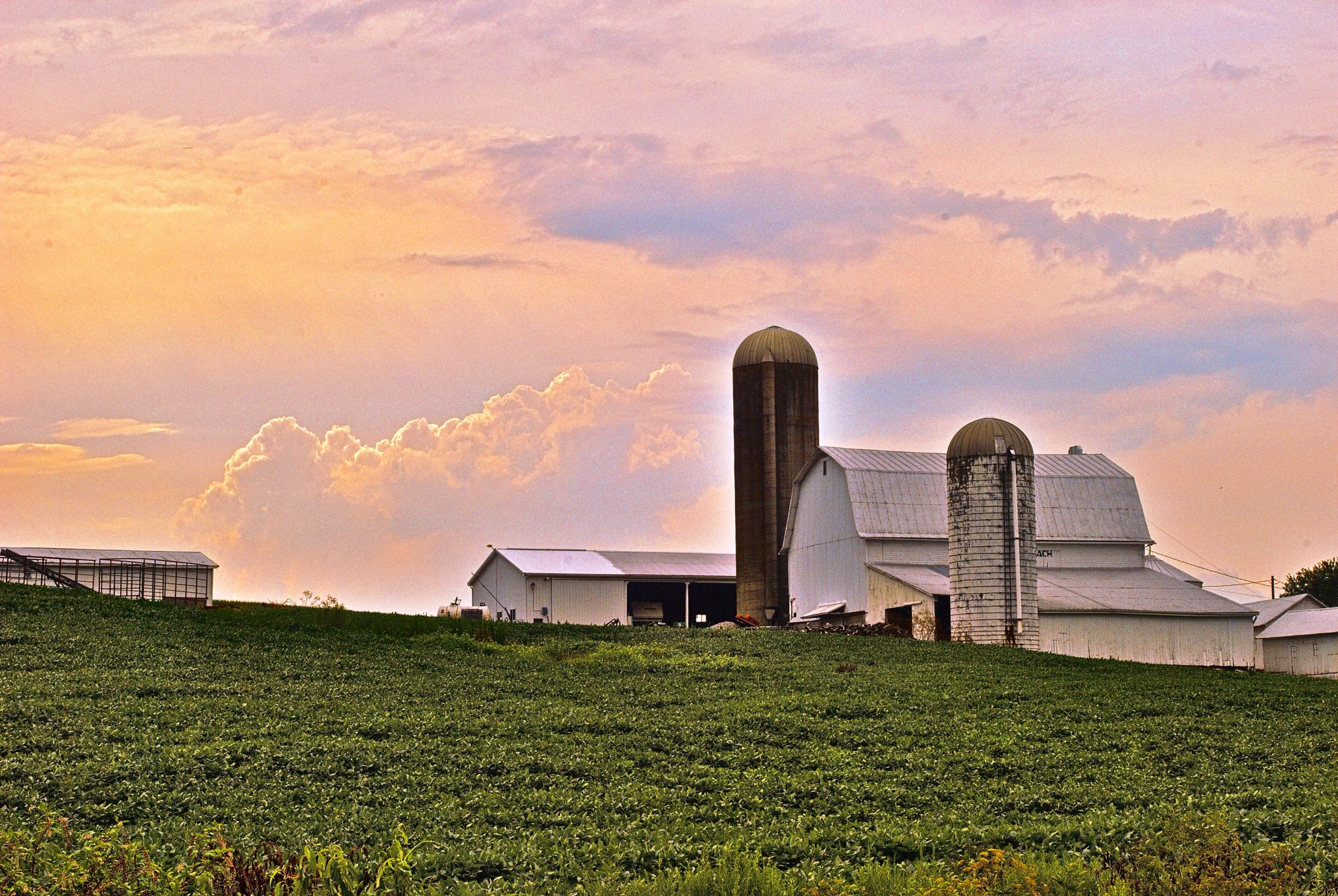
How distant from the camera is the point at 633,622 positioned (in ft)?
198

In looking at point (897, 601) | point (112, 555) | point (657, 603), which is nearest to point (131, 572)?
point (112, 555)

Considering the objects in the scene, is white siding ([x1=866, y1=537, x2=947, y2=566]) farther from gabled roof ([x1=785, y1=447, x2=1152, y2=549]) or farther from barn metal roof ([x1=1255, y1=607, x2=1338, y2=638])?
barn metal roof ([x1=1255, y1=607, x2=1338, y2=638])

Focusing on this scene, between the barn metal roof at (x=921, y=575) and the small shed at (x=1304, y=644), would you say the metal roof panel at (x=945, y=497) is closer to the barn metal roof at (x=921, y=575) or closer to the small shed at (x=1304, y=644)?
the barn metal roof at (x=921, y=575)

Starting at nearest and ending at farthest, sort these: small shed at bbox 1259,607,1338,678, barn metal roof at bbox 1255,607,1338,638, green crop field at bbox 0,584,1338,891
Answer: green crop field at bbox 0,584,1338,891
small shed at bbox 1259,607,1338,678
barn metal roof at bbox 1255,607,1338,638

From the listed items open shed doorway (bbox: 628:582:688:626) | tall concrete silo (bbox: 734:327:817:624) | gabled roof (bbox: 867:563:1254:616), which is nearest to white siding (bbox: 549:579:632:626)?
open shed doorway (bbox: 628:582:688:626)

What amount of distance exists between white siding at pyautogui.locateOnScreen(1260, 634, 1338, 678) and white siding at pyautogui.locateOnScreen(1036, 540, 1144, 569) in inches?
238

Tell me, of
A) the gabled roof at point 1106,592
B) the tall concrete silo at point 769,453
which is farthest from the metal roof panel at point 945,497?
the tall concrete silo at point 769,453

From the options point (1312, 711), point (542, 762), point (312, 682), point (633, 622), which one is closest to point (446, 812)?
point (542, 762)

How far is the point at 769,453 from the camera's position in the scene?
51062mm

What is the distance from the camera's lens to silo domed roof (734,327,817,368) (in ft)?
170

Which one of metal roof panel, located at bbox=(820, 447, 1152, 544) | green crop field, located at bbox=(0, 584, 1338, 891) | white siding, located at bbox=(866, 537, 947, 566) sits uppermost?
metal roof panel, located at bbox=(820, 447, 1152, 544)

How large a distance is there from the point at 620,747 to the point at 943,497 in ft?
Answer: 94.7

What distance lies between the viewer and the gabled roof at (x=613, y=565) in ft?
190

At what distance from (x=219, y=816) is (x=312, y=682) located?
9.46 metres
